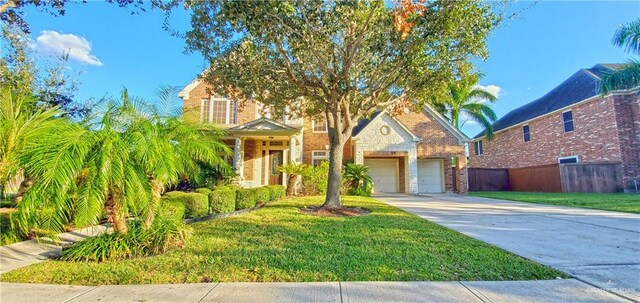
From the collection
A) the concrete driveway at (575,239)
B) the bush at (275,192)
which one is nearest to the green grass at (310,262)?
the concrete driveway at (575,239)

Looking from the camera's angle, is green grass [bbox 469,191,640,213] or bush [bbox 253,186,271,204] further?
bush [bbox 253,186,271,204]

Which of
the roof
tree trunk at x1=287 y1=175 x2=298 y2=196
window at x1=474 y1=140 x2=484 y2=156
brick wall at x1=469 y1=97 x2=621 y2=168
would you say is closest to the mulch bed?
tree trunk at x1=287 y1=175 x2=298 y2=196

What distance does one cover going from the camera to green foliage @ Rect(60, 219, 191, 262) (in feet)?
13.1

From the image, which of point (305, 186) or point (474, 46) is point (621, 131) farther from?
point (305, 186)

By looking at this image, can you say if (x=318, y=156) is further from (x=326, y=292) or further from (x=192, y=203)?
(x=326, y=292)

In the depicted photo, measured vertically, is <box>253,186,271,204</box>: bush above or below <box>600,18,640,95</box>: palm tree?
below

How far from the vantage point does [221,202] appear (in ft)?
26.2

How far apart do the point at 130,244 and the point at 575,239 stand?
727 cm

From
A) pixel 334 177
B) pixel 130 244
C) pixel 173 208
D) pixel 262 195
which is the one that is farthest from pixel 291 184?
pixel 130 244

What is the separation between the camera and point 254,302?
2.60 m

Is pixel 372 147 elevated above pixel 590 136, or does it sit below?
below

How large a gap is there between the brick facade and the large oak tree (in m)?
13.6

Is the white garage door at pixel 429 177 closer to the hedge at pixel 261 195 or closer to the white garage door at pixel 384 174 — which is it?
the white garage door at pixel 384 174

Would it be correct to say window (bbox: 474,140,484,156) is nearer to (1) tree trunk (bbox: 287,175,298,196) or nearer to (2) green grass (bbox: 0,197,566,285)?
(1) tree trunk (bbox: 287,175,298,196)
